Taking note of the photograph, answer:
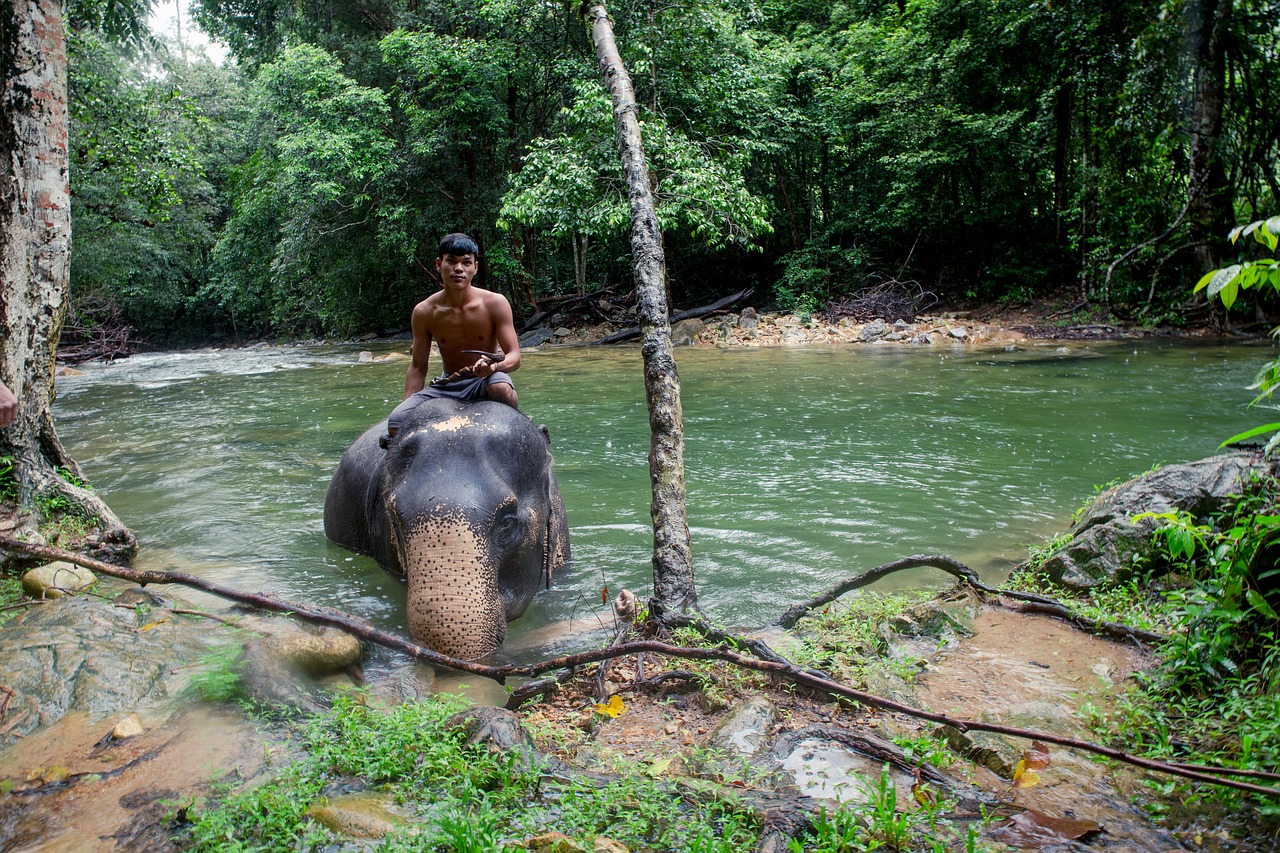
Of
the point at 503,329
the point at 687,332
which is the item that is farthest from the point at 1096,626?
the point at 687,332

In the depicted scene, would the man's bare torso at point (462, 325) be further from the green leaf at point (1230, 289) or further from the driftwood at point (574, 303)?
the driftwood at point (574, 303)

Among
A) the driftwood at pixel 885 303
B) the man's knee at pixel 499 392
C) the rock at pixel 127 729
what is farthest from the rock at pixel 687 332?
the rock at pixel 127 729

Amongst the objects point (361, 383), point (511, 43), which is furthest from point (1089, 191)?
point (361, 383)

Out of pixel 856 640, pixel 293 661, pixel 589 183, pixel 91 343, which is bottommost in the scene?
pixel 856 640

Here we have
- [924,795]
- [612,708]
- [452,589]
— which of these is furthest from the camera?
[452,589]

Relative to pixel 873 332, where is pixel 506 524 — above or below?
below

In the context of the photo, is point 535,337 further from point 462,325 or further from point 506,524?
point 506,524

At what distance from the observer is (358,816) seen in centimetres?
212

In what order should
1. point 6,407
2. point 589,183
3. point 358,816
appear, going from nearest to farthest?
point 358,816 < point 6,407 < point 589,183

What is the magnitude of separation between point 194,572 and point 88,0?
8461mm

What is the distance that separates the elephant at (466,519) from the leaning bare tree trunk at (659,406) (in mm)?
674

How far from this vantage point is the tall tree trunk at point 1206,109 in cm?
Answer: 1411

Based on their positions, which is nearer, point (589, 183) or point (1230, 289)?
point (1230, 289)

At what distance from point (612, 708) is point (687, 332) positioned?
18638 millimetres
